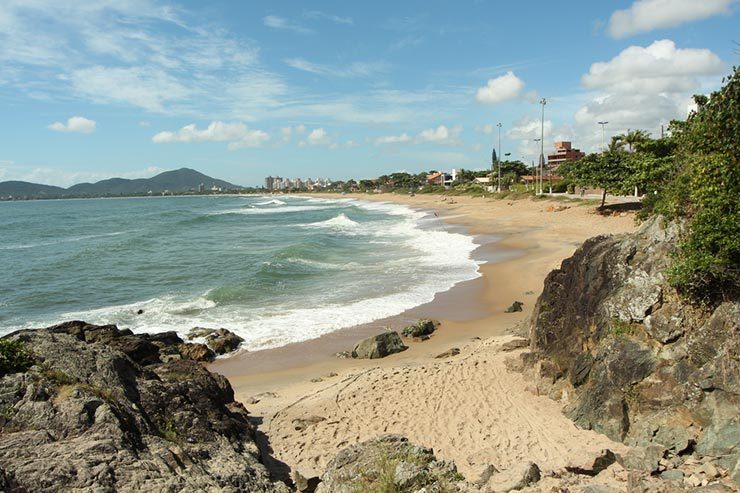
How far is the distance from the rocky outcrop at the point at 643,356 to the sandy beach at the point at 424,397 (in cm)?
59

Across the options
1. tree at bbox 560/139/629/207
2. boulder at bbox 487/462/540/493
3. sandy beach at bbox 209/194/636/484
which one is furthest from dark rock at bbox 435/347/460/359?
tree at bbox 560/139/629/207

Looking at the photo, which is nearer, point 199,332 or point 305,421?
point 305,421

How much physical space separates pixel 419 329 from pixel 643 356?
8.02m

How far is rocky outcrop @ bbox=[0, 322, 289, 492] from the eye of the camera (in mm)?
5176

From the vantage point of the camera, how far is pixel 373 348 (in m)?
14.1

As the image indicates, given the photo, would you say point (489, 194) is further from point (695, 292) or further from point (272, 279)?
point (695, 292)

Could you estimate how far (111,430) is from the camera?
5895 millimetres

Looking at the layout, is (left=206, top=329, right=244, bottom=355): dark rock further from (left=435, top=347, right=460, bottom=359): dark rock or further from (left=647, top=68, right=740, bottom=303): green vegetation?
(left=647, top=68, right=740, bottom=303): green vegetation

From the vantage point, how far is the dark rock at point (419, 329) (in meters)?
15.6

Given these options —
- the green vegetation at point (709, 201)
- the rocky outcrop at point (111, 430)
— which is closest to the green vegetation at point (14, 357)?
the rocky outcrop at point (111, 430)

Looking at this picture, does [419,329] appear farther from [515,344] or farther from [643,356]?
[643,356]

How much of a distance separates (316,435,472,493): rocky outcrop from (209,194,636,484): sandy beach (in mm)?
1762

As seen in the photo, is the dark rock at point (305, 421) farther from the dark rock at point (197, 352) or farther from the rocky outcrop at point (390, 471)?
the dark rock at point (197, 352)

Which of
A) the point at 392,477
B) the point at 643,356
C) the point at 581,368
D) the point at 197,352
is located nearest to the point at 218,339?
the point at 197,352
